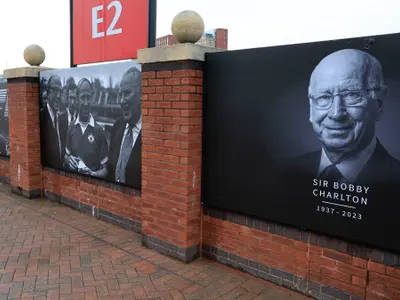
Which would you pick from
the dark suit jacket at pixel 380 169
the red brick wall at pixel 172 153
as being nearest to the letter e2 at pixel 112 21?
the red brick wall at pixel 172 153

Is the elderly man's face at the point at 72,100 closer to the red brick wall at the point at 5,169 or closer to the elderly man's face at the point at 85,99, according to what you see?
the elderly man's face at the point at 85,99

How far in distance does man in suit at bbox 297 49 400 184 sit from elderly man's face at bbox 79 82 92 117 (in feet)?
11.1

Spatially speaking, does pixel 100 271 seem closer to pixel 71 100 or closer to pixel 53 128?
pixel 71 100

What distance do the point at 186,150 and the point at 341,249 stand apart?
5.40 feet

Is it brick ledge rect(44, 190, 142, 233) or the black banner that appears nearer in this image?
the black banner

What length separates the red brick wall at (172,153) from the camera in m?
3.74

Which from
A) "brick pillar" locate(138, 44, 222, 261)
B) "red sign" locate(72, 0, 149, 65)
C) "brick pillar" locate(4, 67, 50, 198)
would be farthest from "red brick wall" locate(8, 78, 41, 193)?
"brick pillar" locate(138, 44, 222, 261)

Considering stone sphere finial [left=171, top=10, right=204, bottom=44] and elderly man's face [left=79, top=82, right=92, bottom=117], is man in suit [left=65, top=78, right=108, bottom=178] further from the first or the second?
stone sphere finial [left=171, top=10, right=204, bottom=44]

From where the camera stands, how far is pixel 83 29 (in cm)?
590

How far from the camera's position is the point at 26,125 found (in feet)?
20.9

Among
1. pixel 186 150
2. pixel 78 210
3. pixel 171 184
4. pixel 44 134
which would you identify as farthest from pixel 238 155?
pixel 44 134

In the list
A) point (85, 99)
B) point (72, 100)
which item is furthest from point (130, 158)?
point (72, 100)

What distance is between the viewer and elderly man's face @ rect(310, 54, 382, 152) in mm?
2783

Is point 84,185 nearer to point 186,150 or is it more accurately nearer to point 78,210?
point 78,210
